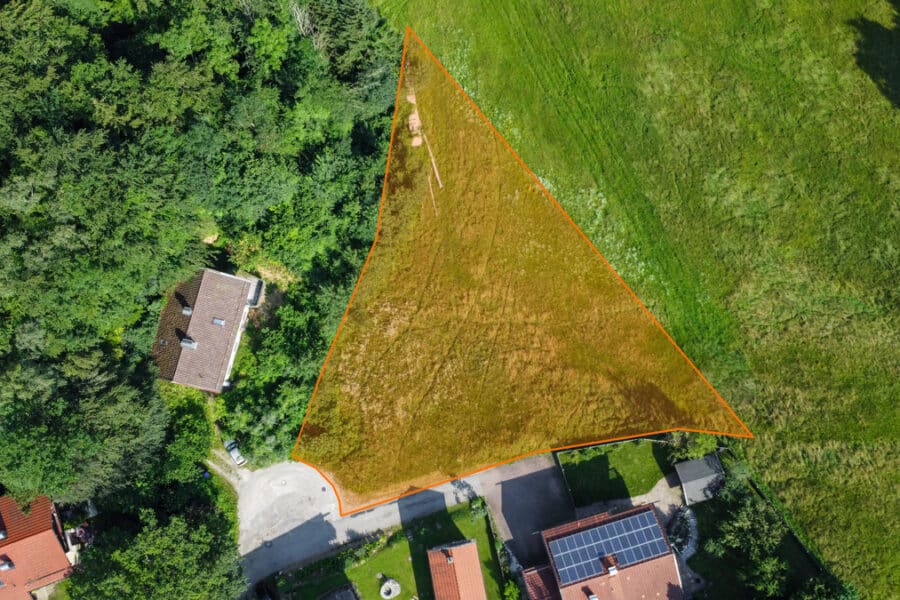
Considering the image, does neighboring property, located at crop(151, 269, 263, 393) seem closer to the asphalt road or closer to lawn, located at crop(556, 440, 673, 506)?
the asphalt road

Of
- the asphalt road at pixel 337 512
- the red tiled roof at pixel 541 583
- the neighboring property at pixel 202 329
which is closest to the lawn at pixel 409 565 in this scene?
the asphalt road at pixel 337 512

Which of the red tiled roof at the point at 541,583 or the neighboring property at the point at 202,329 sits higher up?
the neighboring property at the point at 202,329

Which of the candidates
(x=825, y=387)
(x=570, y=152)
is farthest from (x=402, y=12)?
(x=825, y=387)

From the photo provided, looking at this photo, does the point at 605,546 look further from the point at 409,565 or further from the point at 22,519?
the point at 22,519

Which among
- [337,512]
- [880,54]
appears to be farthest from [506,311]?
[880,54]

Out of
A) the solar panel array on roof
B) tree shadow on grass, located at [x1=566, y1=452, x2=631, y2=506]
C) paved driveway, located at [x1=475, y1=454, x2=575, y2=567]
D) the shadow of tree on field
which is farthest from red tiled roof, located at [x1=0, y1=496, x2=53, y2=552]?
the shadow of tree on field

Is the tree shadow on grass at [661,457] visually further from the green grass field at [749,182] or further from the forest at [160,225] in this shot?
the forest at [160,225]

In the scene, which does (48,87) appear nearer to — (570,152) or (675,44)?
(570,152)
